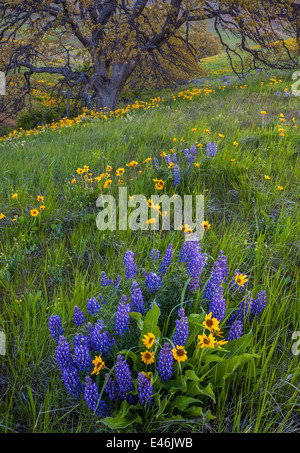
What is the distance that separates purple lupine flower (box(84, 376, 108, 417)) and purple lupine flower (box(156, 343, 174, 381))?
25 centimetres

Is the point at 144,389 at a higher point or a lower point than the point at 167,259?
lower

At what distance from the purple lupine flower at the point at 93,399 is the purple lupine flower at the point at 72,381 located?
0.10 metres

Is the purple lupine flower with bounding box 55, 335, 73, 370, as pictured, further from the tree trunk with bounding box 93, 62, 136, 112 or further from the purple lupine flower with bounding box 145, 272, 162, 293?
the tree trunk with bounding box 93, 62, 136, 112

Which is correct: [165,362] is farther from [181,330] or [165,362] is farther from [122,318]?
[122,318]

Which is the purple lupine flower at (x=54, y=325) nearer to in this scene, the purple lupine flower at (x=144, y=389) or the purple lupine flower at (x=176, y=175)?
the purple lupine flower at (x=144, y=389)

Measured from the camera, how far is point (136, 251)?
2.23m

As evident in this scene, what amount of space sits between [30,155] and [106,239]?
9.39 feet

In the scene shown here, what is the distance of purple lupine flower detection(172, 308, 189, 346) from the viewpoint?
1.25m

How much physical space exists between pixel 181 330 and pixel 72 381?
1.61ft

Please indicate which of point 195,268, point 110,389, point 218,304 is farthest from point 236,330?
point 110,389

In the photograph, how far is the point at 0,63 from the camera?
9.61 m
